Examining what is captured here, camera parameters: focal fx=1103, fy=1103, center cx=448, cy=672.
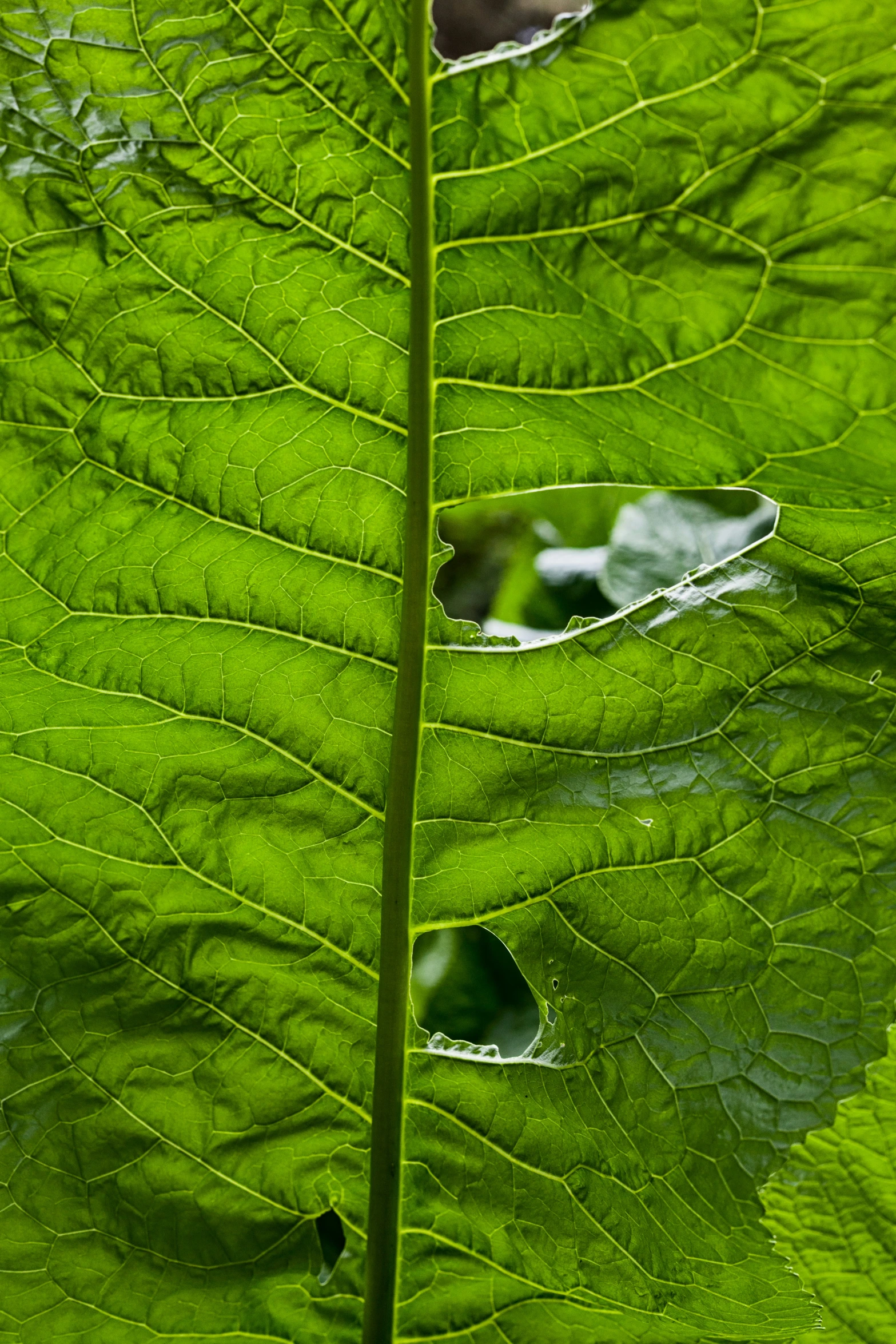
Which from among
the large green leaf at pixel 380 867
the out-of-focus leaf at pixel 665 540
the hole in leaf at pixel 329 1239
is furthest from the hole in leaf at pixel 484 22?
the hole in leaf at pixel 329 1239

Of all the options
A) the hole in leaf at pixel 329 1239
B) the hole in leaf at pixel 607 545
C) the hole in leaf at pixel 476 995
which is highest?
the hole in leaf at pixel 607 545

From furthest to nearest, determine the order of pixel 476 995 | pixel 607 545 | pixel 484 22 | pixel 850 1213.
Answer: pixel 607 545 → pixel 476 995 → pixel 850 1213 → pixel 484 22

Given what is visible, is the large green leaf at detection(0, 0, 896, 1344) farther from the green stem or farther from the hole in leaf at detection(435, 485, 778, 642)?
the hole in leaf at detection(435, 485, 778, 642)

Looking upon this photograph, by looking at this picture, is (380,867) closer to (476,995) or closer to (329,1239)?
(329,1239)

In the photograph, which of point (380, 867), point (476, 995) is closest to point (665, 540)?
point (476, 995)

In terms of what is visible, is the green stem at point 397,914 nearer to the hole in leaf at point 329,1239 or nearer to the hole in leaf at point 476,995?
the hole in leaf at point 329,1239

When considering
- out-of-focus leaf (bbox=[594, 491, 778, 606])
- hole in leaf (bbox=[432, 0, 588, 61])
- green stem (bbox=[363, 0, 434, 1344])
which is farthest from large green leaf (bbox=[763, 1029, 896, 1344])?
hole in leaf (bbox=[432, 0, 588, 61])
